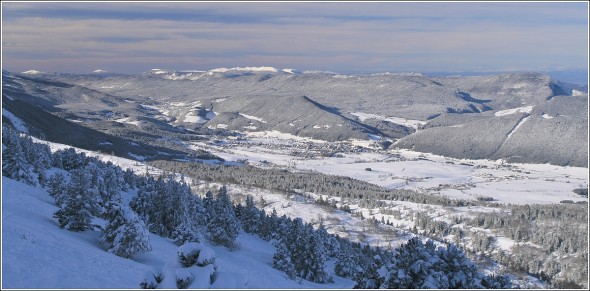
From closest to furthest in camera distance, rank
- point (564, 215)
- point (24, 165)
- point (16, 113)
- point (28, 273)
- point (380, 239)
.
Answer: point (28, 273), point (24, 165), point (380, 239), point (564, 215), point (16, 113)

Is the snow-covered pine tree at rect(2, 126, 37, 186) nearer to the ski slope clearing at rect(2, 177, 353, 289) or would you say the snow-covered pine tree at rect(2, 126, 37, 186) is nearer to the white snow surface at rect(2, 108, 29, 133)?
the ski slope clearing at rect(2, 177, 353, 289)

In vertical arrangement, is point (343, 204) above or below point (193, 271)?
below

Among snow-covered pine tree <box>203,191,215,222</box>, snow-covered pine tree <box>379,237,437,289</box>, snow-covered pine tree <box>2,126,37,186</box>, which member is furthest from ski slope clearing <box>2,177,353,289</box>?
snow-covered pine tree <box>203,191,215,222</box>

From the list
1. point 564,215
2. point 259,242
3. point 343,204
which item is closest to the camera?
point 259,242

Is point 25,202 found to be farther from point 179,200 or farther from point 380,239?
point 380,239

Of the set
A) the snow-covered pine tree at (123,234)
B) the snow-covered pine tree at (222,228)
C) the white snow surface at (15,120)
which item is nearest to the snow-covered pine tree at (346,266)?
the snow-covered pine tree at (222,228)

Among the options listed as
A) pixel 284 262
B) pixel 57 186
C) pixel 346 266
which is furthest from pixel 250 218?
pixel 57 186

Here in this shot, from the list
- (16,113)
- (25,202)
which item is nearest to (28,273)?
(25,202)
